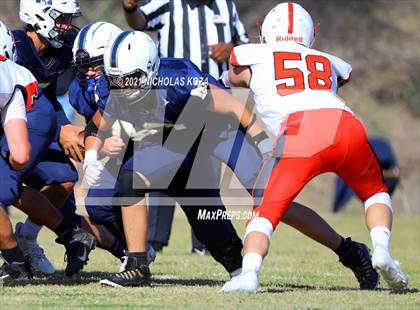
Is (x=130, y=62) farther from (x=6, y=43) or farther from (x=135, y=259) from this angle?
(x=135, y=259)

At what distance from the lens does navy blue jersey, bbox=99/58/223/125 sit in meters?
5.19

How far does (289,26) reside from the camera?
5180mm

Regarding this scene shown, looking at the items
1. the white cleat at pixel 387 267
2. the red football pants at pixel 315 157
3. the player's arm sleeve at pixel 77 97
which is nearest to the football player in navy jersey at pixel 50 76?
the player's arm sleeve at pixel 77 97

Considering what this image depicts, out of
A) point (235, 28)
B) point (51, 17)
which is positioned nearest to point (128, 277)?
point (51, 17)

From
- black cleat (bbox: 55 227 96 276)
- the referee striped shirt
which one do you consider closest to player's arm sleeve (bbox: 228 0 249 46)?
the referee striped shirt

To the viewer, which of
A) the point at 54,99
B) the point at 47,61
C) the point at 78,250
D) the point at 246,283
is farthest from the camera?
the point at 54,99

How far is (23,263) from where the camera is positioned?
208 inches

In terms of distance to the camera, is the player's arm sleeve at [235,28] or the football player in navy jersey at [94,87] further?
the player's arm sleeve at [235,28]

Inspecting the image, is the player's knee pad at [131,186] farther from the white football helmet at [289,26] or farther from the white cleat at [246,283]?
the white football helmet at [289,26]

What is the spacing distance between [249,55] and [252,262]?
106 cm

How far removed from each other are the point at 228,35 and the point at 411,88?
1147 cm

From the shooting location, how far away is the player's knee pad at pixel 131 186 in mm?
5160

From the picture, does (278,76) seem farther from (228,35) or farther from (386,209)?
(228,35)

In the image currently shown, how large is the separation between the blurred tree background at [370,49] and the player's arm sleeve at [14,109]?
1246 cm
